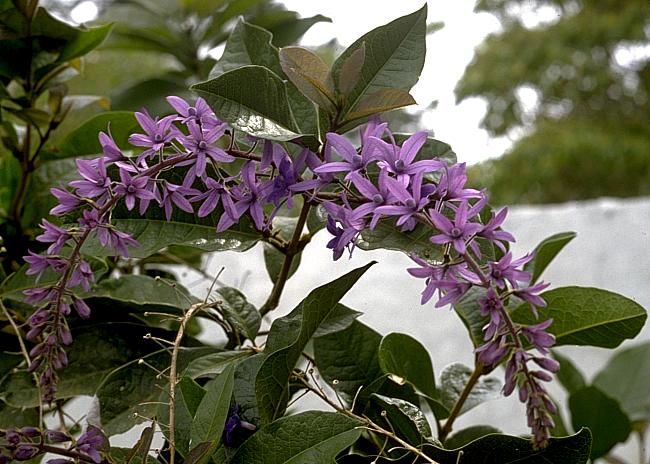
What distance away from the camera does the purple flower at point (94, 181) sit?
368 mm

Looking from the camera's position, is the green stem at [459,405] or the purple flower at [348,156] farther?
the green stem at [459,405]

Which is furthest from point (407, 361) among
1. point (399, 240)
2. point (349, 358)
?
point (399, 240)

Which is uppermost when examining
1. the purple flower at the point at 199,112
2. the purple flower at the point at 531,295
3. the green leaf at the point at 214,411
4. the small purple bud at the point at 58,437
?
the purple flower at the point at 199,112

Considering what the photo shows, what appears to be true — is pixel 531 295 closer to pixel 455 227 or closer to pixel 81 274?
pixel 455 227

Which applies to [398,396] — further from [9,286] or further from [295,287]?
[295,287]

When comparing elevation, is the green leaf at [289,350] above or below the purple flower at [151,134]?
below

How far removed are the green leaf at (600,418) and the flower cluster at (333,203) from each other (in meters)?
0.29

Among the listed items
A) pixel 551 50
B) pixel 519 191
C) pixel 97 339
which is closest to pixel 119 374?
pixel 97 339

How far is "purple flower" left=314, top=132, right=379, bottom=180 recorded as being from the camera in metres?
0.33

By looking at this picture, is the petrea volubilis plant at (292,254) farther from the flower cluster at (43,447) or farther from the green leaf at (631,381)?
the green leaf at (631,381)

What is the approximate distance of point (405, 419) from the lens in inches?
15.7

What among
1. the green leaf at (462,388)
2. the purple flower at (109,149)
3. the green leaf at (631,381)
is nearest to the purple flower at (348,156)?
the purple flower at (109,149)

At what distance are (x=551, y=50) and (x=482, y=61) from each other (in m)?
0.42

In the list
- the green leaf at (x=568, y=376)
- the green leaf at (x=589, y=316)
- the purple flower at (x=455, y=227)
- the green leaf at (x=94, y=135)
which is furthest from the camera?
the green leaf at (x=568, y=376)
